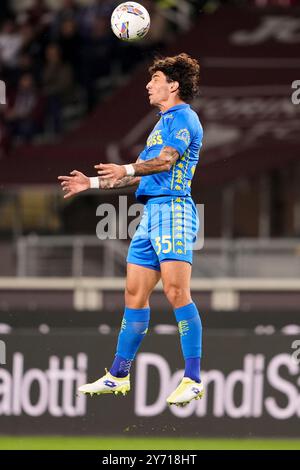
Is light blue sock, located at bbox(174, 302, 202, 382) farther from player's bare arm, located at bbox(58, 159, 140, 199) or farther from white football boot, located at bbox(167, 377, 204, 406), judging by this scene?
player's bare arm, located at bbox(58, 159, 140, 199)

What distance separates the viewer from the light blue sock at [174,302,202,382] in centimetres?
989

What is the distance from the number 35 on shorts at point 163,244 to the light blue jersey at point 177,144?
1.04ft

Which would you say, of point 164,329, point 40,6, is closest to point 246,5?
point 40,6

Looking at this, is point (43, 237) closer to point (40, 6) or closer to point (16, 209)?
point (16, 209)

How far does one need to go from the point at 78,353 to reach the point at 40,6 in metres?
8.20

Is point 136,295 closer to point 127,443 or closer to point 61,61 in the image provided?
point 127,443

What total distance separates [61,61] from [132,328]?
36.6 feet

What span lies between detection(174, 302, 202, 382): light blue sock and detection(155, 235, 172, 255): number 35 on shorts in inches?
17.3

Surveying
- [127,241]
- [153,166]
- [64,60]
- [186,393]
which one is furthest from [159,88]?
[64,60]

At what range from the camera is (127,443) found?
54.8 ft

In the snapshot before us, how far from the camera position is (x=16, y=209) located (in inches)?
837

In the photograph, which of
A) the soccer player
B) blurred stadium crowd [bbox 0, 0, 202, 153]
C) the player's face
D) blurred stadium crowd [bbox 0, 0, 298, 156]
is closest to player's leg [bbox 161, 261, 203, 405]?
the soccer player

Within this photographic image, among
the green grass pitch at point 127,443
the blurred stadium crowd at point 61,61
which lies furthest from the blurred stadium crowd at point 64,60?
the green grass pitch at point 127,443

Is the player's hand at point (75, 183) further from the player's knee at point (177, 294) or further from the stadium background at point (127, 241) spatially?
the stadium background at point (127, 241)
